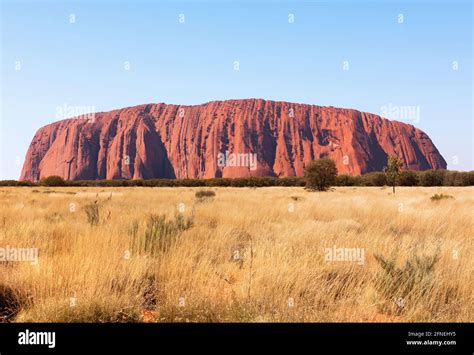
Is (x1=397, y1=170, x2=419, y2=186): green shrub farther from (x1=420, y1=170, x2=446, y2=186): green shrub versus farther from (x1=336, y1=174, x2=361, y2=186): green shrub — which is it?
(x1=336, y1=174, x2=361, y2=186): green shrub

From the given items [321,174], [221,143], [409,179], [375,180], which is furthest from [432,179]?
[221,143]

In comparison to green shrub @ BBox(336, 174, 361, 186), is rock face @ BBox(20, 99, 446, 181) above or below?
above

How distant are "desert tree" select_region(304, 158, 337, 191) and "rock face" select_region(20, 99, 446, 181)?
102 m

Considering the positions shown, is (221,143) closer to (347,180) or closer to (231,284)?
(347,180)

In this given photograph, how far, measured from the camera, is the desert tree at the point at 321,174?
156ft

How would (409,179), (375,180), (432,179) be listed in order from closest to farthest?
(409,179)
(432,179)
(375,180)

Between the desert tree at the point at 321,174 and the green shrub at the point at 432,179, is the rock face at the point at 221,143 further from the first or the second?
the desert tree at the point at 321,174

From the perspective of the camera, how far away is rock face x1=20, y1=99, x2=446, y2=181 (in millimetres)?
162250

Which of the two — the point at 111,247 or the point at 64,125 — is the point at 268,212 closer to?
the point at 111,247

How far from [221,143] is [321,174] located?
126 m

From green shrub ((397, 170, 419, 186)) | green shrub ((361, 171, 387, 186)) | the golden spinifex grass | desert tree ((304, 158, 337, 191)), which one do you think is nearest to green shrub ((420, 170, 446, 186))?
green shrub ((397, 170, 419, 186))

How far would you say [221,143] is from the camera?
17062 centimetres

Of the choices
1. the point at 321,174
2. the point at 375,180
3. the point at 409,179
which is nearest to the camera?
the point at 321,174

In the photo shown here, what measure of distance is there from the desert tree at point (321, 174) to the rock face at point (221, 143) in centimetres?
10193
